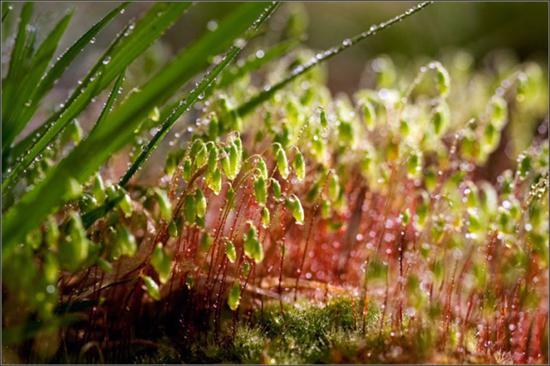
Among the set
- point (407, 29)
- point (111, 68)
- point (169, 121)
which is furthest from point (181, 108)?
point (407, 29)

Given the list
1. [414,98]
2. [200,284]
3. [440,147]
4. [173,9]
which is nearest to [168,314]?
[200,284]

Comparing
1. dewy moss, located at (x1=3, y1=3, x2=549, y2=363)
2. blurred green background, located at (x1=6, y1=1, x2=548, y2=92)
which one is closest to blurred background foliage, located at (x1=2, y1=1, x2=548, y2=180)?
blurred green background, located at (x1=6, y1=1, x2=548, y2=92)

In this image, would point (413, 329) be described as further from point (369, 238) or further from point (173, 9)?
point (173, 9)

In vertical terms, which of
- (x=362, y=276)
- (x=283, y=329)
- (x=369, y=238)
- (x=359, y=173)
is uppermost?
(x=359, y=173)

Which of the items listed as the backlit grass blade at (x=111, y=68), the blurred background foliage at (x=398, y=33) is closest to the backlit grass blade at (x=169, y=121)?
the backlit grass blade at (x=111, y=68)

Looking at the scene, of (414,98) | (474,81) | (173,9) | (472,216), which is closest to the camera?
(173,9)

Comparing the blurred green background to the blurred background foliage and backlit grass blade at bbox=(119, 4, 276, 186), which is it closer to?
the blurred background foliage

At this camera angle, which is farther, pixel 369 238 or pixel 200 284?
pixel 369 238
